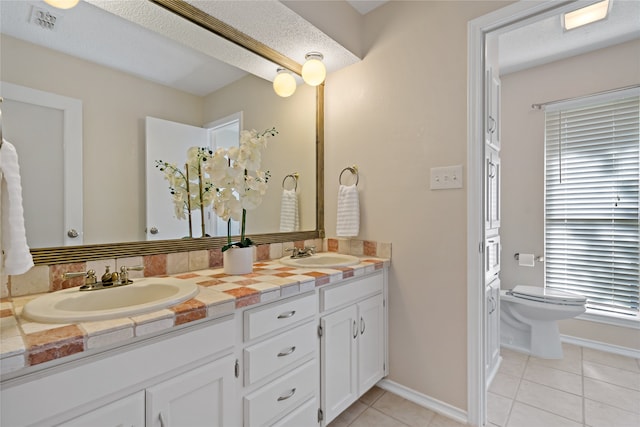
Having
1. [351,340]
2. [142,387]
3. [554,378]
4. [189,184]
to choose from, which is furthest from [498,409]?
[189,184]

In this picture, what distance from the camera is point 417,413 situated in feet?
5.46

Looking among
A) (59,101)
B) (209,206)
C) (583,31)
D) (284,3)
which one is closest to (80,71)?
(59,101)

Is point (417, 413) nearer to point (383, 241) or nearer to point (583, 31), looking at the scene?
point (383, 241)

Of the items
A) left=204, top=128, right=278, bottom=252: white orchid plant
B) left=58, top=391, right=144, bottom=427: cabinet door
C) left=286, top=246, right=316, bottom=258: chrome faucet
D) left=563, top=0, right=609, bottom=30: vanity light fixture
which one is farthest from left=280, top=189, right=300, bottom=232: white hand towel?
left=563, top=0, right=609, bottom=30: vanity light fixture

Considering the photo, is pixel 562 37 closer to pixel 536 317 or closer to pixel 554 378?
pixel 536 317

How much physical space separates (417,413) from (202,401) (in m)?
1.22

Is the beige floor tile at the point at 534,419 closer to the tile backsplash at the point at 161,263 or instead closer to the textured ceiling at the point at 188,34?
the tile backsplash at the point at 161,263

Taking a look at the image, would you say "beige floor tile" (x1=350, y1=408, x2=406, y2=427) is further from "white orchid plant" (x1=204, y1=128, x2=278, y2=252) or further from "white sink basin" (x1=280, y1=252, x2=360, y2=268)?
"white orchid plant" (x1=204, y1=128, x2=278, y2=252)

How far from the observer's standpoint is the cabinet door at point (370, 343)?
1.66m

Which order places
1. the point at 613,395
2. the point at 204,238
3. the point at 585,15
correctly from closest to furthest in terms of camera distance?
1. the point at 204,238
2. the point at 613,395
3. the point at 585,15

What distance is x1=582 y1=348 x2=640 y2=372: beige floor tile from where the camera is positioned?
85.0 inches

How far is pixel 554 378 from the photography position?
6.59 ft

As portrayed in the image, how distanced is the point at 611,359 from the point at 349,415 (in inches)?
80.8

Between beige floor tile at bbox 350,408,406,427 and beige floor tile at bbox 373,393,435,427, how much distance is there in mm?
31
